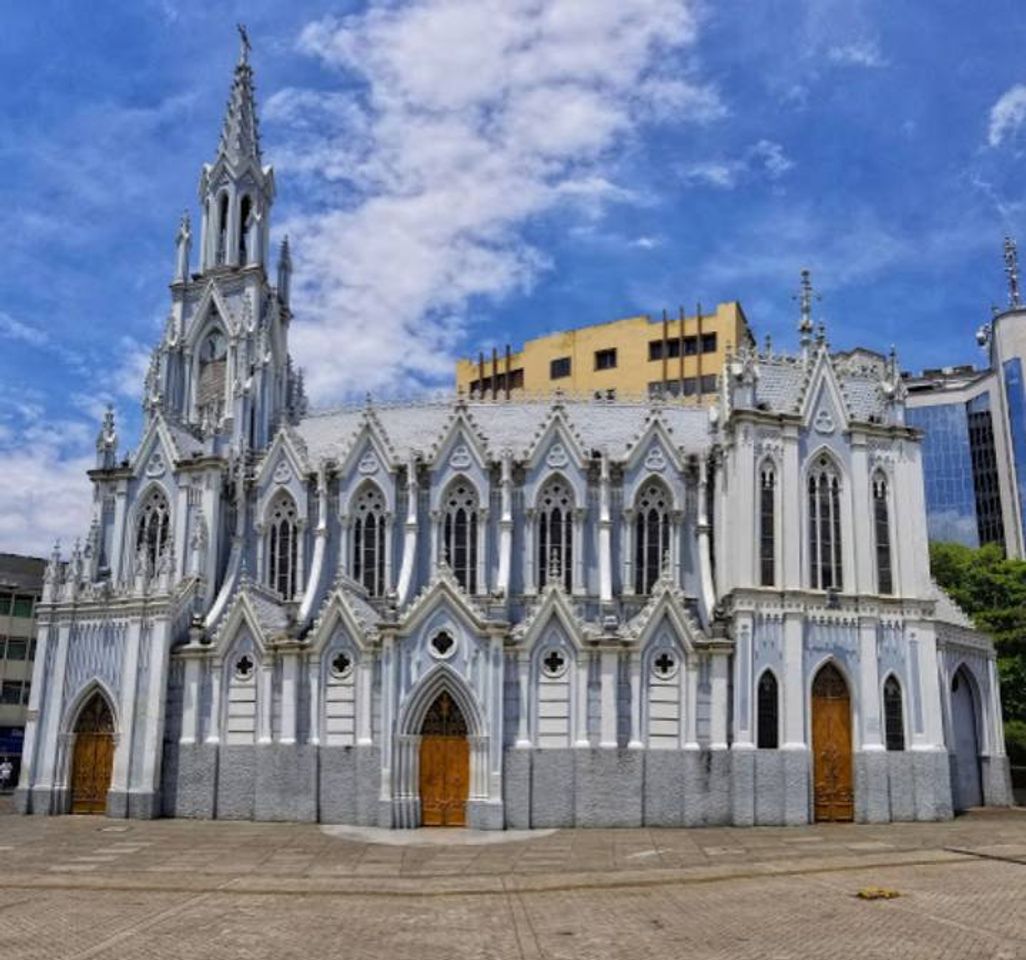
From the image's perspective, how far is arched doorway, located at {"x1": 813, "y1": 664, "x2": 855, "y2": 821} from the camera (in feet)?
123

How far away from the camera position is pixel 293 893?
2358cm

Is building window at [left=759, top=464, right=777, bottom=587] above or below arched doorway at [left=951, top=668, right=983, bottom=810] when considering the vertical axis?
above

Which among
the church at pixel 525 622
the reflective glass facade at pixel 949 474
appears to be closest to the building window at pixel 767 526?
the church at pixel 525 622

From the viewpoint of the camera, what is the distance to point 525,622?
3847cm

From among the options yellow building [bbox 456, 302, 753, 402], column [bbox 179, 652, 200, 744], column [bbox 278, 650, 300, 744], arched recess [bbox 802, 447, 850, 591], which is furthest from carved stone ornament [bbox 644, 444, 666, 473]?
yellow building [bbox 456, 302, 753, 402]

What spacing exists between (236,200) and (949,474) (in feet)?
235

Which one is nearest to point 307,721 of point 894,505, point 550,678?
point 550,678

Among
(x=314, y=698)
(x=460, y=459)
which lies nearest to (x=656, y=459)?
(x=460, y=459)

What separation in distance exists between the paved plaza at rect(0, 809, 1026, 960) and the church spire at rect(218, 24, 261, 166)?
110 ft

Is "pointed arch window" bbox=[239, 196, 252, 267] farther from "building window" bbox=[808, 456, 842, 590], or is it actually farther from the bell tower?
"building window" bbox=[808, 456, 842, 590]

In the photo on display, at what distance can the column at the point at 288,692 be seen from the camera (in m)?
38.5

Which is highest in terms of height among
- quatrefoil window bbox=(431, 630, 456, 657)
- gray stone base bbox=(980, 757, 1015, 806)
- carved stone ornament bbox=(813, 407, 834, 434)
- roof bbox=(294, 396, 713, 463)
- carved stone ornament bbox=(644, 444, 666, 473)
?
roof bbox=(294, 396, 713, 463)

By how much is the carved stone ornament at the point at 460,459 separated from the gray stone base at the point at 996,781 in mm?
23798

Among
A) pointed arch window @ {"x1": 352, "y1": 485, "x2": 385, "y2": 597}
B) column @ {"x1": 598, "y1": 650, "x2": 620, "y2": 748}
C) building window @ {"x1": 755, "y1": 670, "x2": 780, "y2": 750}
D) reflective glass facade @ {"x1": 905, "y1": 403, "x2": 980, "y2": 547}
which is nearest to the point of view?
column @ {"x1": 598, "y1": 650, "x2": 620, "y2": 748}
